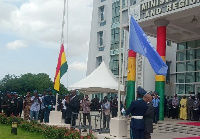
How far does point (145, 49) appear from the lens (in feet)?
29.7

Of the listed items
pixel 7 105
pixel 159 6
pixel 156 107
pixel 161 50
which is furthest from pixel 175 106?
pixel 7 105

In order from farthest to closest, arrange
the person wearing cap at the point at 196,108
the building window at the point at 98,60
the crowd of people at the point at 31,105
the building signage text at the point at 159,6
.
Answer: the building window at the point at 98,60
the person wearing cap at the point at 196,108
the building signage text at the point at 159,6
the crowd of people at the point at 31,105

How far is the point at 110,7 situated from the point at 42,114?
19.1 meters

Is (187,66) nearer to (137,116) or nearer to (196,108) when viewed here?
(196,108)

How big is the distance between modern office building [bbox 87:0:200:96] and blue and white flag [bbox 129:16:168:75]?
7.73 m

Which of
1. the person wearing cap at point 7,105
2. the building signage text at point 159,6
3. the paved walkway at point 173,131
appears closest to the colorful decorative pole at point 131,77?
the building signage text at point 159,6

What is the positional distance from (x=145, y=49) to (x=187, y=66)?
1490cm

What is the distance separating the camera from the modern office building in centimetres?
1805

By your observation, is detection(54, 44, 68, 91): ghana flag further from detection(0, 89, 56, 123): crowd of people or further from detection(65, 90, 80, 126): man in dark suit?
detection(0, 89, 56, 123): crowd of people

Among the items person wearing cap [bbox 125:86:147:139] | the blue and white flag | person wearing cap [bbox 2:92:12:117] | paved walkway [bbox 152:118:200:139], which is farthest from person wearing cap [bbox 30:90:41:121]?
person wearing cap [bbox 125:86:147:139]

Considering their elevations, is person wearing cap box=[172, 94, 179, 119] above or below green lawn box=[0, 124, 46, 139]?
above

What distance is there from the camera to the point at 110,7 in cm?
3306

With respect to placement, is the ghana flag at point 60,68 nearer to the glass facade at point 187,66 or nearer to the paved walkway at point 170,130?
the paved walkway at point 170,130

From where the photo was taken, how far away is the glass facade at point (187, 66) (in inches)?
870
